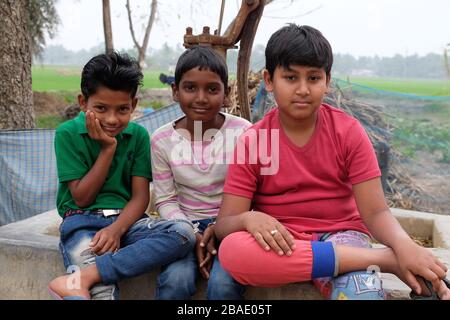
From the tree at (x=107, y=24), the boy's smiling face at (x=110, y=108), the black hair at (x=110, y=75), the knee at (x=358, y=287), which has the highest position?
the tree at (x=107, y=24)

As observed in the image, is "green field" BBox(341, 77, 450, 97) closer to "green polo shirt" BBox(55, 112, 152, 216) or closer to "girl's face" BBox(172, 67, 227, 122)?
"girl's face" BBox(172, 67, 227, 122)

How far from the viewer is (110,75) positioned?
214 cm

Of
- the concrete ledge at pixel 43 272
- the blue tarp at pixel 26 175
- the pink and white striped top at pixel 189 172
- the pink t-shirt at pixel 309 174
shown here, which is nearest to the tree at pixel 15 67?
the blue tarp at pixel 26 175

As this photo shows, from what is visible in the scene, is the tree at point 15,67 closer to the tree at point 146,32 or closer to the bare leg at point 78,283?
the bare leg at point 78,283

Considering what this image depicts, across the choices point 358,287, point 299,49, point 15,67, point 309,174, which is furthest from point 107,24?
point 358,287

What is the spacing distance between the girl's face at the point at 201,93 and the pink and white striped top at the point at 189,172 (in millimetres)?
105

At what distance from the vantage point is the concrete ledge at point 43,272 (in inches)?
78.0

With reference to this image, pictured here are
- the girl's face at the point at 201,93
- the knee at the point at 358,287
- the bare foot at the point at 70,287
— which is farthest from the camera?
the girl's face at the point at 201,93

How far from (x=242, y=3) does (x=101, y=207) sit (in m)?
1.47

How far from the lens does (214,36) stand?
298 cm

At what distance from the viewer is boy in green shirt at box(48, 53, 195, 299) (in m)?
1.90

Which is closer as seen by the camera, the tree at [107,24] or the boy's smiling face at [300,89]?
the boy's smiling face at [300,89]

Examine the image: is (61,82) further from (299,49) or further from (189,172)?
(299,49)
